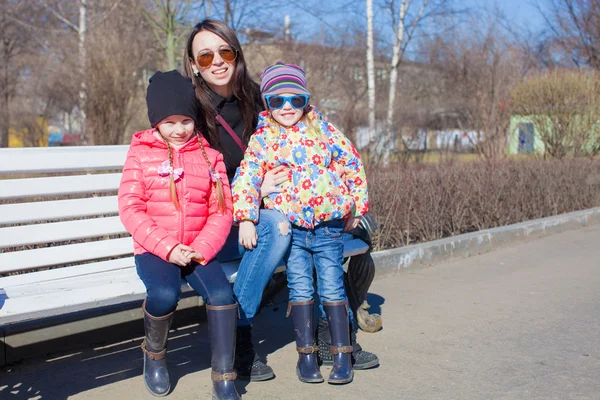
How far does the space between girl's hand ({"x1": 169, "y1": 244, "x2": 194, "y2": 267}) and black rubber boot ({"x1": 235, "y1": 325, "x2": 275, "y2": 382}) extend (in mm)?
527

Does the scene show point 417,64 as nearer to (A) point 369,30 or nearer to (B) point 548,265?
(A) point 369,30

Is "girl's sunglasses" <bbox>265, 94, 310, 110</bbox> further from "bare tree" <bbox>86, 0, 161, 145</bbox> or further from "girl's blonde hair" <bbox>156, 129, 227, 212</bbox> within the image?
"bare tree" <bbox>86, 0, 161, 145</bbox>

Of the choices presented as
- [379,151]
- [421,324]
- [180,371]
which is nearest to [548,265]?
[421,324]

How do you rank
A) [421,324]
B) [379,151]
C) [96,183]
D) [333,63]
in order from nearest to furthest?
[96,183], [421,324], [379,151], [333,63]

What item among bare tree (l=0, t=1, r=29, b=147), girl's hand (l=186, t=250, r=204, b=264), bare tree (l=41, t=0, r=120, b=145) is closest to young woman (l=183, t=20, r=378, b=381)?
girl's hand (l=186, t=250, r=204, b=264)

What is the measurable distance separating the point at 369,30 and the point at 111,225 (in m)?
13.7

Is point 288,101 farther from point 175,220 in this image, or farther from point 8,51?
point 8,51

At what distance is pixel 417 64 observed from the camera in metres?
33.4

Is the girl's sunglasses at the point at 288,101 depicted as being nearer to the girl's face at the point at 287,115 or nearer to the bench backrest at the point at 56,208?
the girl's face at the point at 287,115

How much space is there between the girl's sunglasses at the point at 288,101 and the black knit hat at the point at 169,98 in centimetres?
38

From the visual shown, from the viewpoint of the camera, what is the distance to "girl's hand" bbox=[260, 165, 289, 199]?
3301 mm

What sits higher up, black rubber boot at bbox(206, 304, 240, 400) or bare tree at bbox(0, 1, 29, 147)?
bare tree at bbox(0, 1, 29, 147)

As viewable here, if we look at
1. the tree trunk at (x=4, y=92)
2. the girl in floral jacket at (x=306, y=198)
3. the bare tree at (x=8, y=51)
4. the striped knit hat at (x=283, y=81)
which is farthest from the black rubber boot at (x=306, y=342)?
the tree trunk at (x=4, y=92)

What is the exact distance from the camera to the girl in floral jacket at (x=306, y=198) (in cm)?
323
